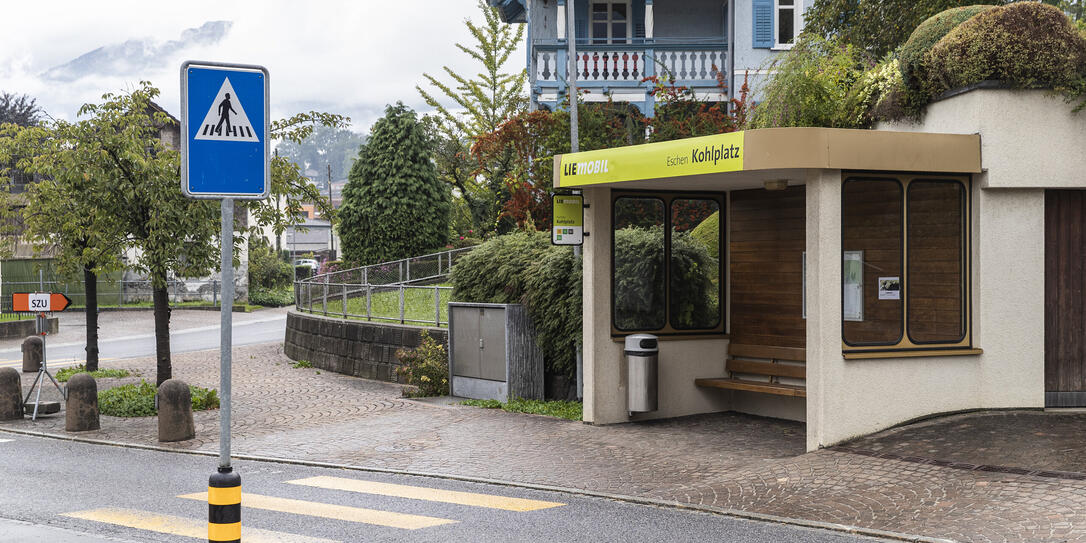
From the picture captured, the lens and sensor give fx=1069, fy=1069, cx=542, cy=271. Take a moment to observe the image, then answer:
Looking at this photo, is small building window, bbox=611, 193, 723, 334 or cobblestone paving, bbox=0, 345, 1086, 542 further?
small building window, bbox=611, 193, 723, 334

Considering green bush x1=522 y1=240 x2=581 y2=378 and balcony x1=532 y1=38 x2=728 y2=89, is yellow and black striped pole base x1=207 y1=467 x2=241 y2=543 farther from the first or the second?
balcony x1=532 y1=38 x2=728 y2=89

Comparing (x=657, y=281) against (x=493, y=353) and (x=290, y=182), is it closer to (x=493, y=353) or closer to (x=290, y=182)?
(x=493, y=353)

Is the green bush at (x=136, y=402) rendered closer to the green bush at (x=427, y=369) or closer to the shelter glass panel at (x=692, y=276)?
the green bush at (x=427, y=369)

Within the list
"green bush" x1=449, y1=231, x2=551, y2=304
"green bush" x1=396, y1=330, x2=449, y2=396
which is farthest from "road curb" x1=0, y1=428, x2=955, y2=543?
"green bush" x1=449, y1=231, x2=551, y2=304

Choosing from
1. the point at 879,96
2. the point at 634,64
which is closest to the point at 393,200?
the point at 634,64

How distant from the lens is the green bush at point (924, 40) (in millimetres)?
11820

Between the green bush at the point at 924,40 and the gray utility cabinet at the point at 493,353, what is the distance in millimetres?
5991

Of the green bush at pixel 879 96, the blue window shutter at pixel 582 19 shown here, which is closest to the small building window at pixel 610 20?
the blue window shutter at pixel 582 19

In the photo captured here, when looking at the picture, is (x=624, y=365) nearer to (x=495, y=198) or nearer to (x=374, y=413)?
(x=374, y=413)

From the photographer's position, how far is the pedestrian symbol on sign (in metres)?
5.82

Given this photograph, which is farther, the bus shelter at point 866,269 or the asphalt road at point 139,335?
the asphalt road at point 139,335

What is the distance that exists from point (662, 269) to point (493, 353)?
3.13 m

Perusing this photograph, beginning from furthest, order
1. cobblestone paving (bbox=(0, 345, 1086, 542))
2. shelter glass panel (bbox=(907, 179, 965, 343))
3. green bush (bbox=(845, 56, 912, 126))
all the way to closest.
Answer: green bush (bbox=(845, 56, 912, 126)) < shelter glass panel (bbox=(907, 179, 965, 343)) < cobblestone paving (bbox=(0, 345, 1086, 542))

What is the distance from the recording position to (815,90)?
43.8ft
